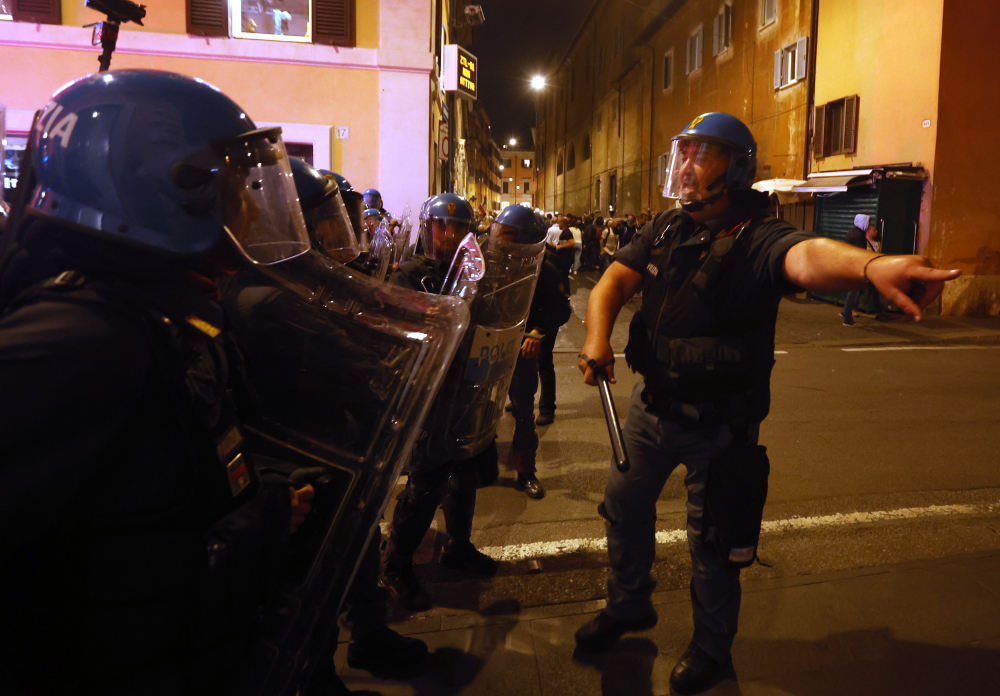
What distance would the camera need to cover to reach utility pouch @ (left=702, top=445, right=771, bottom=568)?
2320 mm

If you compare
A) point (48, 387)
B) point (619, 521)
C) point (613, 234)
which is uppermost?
point (613, 234)

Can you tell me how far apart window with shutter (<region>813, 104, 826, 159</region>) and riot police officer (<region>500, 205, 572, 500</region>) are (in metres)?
12.7

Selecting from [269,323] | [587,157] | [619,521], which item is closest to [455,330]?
[269,323]

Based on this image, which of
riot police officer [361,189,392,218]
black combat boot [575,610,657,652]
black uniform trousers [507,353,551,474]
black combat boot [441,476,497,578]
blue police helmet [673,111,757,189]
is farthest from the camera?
riot police officer [361,189,392,218]

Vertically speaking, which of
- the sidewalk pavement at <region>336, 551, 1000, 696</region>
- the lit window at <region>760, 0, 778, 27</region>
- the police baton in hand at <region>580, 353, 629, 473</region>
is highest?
the lit window at <region>760, 0, 778, 27</region>

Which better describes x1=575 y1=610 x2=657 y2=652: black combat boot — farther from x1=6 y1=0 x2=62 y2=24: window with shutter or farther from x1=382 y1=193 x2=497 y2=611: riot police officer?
x1=6 y1=0 x2=62 y2=24: window with shutter

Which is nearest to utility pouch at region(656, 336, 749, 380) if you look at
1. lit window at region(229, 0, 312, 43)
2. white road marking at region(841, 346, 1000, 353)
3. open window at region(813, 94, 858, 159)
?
white road marking at region(841, 346, 1000, 353)

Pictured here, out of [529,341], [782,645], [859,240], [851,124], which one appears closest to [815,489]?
[782,645]

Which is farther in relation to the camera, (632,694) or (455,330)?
(632,694)

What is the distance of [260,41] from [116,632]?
11915mm

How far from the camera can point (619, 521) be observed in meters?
2.63

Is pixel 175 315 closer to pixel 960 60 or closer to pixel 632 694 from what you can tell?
pixel 632 694

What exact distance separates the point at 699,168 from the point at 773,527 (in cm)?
226

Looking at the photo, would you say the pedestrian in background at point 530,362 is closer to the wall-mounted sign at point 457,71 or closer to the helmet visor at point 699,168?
the helmet visor at point 699,168
